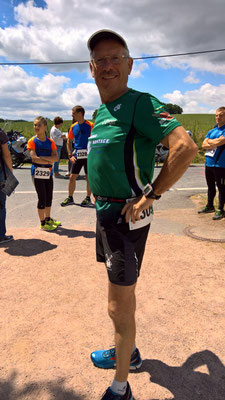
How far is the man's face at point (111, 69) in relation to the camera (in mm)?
1920

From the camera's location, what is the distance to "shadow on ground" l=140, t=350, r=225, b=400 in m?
2.05

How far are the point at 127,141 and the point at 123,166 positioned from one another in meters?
0.15

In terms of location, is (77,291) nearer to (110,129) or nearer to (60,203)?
(110,129)

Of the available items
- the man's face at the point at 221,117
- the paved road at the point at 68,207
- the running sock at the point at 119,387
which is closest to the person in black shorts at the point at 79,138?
the paved road at the point at 68,207

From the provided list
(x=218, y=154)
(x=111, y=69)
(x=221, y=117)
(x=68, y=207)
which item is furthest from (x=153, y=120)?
(x=68, y=207)

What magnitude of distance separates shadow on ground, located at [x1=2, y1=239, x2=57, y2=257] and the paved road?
3.15 feet

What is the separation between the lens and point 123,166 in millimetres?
1792

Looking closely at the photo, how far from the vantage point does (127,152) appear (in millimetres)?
1768

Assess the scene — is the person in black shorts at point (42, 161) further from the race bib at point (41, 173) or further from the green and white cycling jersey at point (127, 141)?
the green and white cycling jersey at point (127, 141)

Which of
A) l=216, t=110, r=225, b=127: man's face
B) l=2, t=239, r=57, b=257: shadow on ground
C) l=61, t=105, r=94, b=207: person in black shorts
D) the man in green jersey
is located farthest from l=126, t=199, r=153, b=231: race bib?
l=61, t=105, r=94, b=207: person in black shorts

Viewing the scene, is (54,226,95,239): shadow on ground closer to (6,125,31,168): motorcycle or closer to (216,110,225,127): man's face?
(216,110,225,127): man's face

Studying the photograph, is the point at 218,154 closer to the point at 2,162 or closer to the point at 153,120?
the point at 2,162

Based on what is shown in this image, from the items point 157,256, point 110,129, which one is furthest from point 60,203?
point 110,129

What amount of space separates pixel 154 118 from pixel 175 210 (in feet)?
17.0
